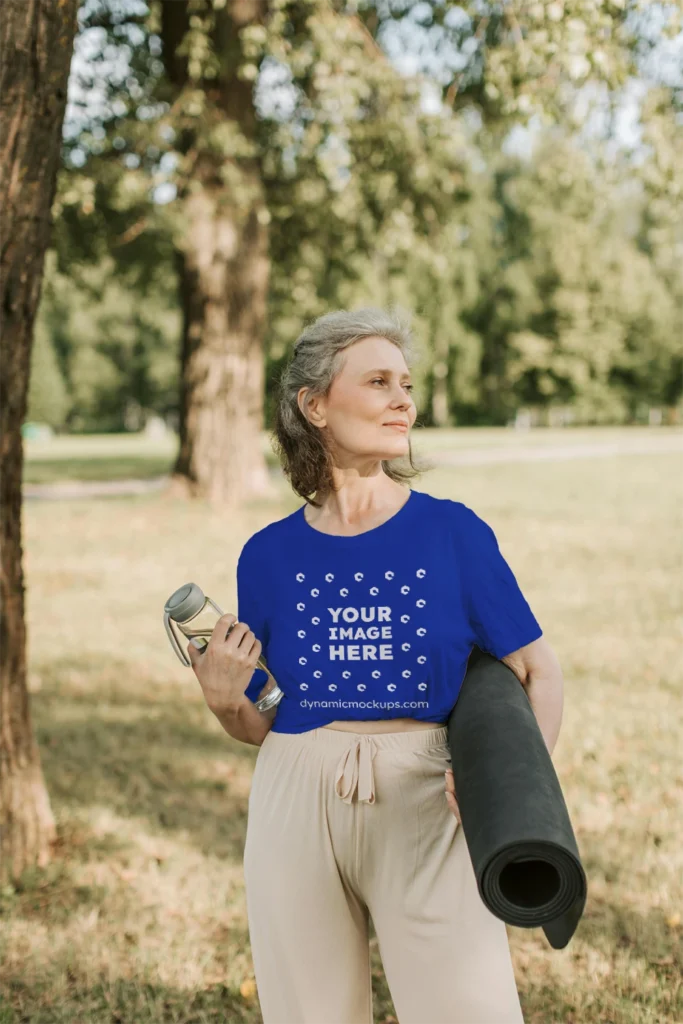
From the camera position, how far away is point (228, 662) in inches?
83.9

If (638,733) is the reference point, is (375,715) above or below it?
above

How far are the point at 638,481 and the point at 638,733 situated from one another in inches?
586

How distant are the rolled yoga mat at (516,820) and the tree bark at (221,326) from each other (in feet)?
39.2

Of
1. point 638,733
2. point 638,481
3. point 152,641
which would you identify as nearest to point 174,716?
point 152,641

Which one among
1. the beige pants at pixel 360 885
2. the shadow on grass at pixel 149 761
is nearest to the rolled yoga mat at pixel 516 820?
the beige pants at pixel 360 885

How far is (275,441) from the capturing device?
249 cm

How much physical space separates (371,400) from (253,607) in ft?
1.71

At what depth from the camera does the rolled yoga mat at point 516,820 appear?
170 centimetres

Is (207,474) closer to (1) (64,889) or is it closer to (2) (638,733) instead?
(2) (638,733)

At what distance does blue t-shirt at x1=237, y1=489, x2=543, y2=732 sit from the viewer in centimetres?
209

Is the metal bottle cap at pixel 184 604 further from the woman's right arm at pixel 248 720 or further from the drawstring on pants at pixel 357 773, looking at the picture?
the drawstring on pants at pixel 357 773

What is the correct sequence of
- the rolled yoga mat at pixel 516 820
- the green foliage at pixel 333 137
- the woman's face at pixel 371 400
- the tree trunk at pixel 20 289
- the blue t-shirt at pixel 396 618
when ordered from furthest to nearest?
the green foliage at pixel 333 137
the tree trunk at pixel 20 289
the woman's face at pixel 371 400
the blue t-shirt at pixel 396 618
the rolled yoga mat at pixel 516 820

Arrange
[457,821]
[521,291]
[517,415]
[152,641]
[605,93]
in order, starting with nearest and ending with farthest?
[457,821], [152,641], [605,93], [521,291], [517,415]

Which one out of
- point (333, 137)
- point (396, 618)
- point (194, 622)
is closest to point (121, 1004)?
point (194, 622)
